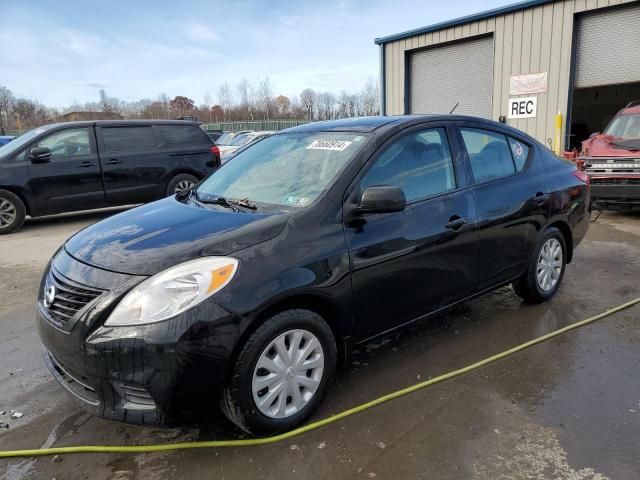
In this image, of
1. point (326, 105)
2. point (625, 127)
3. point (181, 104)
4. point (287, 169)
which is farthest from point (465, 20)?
point (181, 104)

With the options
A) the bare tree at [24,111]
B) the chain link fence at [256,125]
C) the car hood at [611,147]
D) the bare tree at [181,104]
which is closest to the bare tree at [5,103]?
the bare tree at [24,111]

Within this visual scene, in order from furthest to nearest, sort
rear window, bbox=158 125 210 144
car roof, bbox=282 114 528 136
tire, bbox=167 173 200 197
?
rear window, bbox=158 125 210 144 → tire, bbox=167 173 200 197 → car roof, bbox=282 114 528 136

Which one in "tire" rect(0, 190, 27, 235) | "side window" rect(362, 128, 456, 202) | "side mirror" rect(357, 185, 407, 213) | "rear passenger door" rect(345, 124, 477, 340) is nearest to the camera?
"side mirror" rect(357, 185, 407, 213)

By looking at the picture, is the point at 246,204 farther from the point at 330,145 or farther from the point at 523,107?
the point at 523,107

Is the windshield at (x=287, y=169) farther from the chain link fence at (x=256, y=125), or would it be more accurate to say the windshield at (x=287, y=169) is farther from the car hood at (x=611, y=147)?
the chain link fence at (x=256, y=125)

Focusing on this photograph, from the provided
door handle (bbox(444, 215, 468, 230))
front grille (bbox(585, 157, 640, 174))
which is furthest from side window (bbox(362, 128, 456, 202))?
front grille (bbox(585, 157, 640, 174))

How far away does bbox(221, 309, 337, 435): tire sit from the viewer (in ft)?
7.90

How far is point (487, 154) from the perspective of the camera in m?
3.86

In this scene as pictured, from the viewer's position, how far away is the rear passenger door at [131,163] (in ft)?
29.0

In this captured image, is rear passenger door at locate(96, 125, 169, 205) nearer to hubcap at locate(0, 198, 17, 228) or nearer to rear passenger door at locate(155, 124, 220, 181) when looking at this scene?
rear passenger door at locate(155, 124, 220, 181)

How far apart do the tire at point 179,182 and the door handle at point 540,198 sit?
7.04 m

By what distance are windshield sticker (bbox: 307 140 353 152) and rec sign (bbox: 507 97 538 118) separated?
11393 millimetres

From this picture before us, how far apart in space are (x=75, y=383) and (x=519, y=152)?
3.62 metres

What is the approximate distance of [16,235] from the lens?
813 cm
